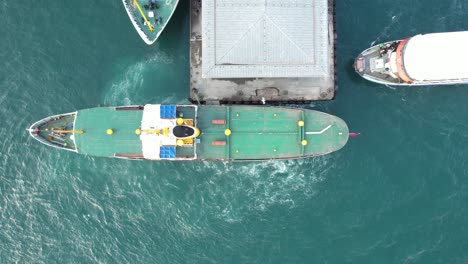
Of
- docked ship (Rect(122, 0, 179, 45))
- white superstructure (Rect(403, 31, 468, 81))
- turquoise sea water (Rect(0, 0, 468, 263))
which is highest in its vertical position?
docked ship (Rect(122, 0, 179, 45))

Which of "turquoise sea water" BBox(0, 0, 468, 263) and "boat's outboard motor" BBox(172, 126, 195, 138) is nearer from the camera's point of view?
"boat's outboard motor" BBox(172, 126, 195, 138)

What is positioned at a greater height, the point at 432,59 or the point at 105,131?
the point at 432,59

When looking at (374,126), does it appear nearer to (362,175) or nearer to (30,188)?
(362,175)

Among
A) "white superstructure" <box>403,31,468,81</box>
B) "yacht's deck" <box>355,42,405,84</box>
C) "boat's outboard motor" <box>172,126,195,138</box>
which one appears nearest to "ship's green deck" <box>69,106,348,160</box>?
"boat's outboard motor" <box>172,126,195,138</box>

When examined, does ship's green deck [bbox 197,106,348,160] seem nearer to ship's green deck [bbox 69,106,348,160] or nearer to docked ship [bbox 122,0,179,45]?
ship's green deck [bbox 69,106,348,160]

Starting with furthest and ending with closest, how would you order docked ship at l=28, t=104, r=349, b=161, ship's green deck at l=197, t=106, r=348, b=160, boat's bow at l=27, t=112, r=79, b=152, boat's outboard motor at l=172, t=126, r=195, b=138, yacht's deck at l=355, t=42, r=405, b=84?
yacht's deck at l=355, t=42, r=405, b=84
boat's bow at l=27, t=112, r=79, b=152
ship's green deck at l=197, t=106, r=348, b=160
docked ship at l=28, t=104, r=349, b=161
boat's outboard motor at l=172, t=126, r=195, b=138

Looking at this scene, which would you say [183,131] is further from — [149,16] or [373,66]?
[373,66]

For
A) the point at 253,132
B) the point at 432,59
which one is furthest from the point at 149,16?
the point at 432,59

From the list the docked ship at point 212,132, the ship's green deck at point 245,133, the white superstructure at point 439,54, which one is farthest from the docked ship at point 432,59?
the ship's green deck at point 245,133
